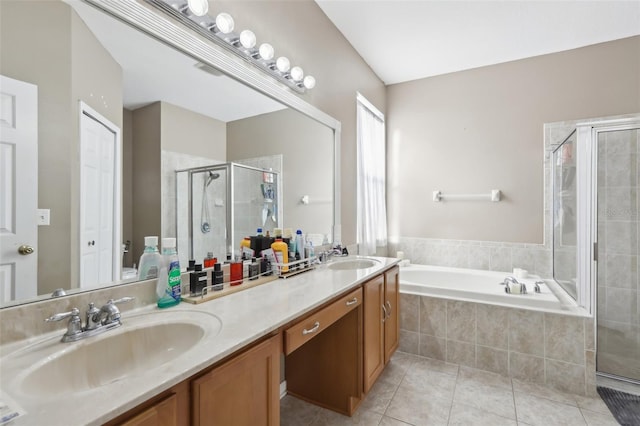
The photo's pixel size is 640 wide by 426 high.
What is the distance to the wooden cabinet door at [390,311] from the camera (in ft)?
6.50

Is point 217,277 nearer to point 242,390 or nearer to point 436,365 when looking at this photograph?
point 242,390

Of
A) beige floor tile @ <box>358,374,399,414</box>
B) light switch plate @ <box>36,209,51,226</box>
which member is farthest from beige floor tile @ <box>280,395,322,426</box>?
light switch plate @ <box>36,209,51,226</box>

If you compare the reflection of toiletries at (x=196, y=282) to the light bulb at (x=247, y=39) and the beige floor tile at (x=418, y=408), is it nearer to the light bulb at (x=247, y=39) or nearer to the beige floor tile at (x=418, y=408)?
the light bulb at (x=247, y=39)

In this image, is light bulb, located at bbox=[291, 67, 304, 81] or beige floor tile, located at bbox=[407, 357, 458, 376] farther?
beige floor tile, located at bbox=[407, 357, 458, 376]

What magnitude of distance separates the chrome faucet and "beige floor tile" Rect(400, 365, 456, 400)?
71.1 inches

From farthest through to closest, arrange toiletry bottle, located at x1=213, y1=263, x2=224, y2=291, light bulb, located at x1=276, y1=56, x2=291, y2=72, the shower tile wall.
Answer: light bulb, located at x1=276, y1=56, x2=291, y2=72 → toiletry bottle, located at x1=213, y1=263, x2=224, y2=291 → the shower tile wall

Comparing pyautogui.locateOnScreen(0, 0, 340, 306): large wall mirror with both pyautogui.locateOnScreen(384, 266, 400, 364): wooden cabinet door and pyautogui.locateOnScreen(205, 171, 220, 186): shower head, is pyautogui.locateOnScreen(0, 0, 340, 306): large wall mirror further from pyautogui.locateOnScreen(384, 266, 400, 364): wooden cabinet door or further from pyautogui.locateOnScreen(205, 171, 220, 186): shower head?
pyautogui.locateOnScreen(384, 266, 400, 364): wooden cabinet door

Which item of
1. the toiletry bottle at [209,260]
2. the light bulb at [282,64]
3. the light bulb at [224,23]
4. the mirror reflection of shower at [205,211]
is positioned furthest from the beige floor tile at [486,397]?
the light bulb at [224,23]

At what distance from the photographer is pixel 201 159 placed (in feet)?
4.46

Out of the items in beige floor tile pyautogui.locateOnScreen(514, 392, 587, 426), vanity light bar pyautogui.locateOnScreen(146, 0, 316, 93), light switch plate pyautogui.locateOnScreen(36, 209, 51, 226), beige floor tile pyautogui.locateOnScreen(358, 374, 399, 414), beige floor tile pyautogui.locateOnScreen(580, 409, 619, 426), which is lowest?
beige floor tile pyautogui.locateOnScreen(514, 392, 587, 426)

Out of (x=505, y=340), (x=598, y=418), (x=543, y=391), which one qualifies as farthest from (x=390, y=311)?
(x=598, y=418)

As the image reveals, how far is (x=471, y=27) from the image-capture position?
249 cm

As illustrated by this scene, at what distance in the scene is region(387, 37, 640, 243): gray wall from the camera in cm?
272

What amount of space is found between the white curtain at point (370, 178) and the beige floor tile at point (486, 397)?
1292 mm
